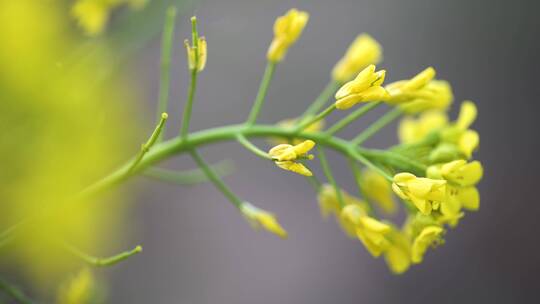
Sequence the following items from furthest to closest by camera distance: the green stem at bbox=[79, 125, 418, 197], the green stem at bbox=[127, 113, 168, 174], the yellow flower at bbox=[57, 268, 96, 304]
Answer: the yellow flower at bbox=[57, 268, 96, 304], the green stem at bbox=[79, 125, 418, 197], the green stem at bbox=[127, 113, 168, 174]

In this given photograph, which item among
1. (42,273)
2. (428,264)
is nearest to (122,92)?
(42,273)

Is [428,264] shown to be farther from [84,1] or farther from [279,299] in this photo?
[84,1]

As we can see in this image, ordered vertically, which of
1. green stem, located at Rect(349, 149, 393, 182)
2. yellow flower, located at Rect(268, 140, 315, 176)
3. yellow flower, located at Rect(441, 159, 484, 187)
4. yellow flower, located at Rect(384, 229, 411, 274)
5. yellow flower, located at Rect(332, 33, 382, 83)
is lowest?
yellow flower, located at Rect(384, 229, 411, 274)

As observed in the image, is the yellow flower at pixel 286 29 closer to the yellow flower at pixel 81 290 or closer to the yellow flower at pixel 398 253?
the yellow flower at pixel 398 253

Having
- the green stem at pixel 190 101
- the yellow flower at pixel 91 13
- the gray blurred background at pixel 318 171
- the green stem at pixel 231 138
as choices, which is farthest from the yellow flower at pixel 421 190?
the gray blurred background at pixel 318 171

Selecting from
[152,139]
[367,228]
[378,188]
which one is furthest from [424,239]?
[152,139]

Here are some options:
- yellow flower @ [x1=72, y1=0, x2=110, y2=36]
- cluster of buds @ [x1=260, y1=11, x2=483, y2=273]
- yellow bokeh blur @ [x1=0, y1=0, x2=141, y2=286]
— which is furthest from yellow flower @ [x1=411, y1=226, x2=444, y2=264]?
yellow flower @ [x1=72, y1=0, x2=110, y2=36]

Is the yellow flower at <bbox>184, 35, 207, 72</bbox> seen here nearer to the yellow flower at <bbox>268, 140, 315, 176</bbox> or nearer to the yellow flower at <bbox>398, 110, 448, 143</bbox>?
the yellow flower at <bbox>268, 140, 315, 176</bbox>

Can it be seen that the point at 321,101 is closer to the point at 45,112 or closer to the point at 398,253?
the point at 398,253
